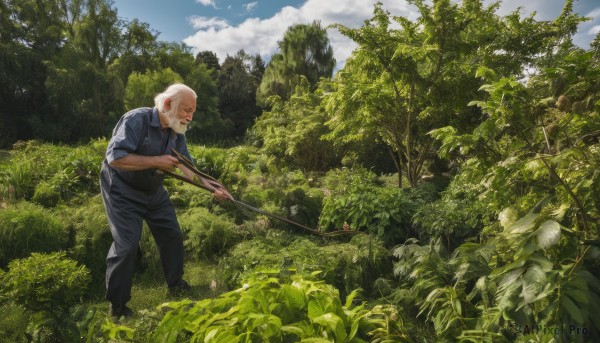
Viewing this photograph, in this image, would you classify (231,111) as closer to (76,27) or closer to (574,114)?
(76,27)

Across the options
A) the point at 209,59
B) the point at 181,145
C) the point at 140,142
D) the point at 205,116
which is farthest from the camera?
the point at 209,59

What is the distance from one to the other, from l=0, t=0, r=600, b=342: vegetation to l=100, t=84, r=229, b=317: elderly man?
0.29 m

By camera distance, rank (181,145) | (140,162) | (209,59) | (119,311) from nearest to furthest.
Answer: (140,162), (119,311), (181,145), (209,59)

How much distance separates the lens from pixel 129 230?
310cm

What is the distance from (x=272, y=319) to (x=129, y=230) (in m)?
2.12

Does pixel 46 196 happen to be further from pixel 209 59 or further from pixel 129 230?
pixel 209 59

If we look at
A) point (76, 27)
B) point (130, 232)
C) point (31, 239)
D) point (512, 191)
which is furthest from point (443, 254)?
point (76, 27)

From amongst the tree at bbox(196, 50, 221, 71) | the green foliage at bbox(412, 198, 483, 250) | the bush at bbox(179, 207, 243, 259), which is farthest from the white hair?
the tree at bbox(196, 50, 221, 71)

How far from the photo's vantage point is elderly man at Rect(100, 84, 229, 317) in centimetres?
297

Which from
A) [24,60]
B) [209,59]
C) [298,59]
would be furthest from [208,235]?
[209,59]

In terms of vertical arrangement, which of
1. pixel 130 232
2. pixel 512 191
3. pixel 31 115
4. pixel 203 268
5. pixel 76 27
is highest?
pixel 76 27

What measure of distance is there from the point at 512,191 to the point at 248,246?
2260 mm

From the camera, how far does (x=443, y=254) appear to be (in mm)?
2537

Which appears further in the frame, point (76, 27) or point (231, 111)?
point (231, 111)
